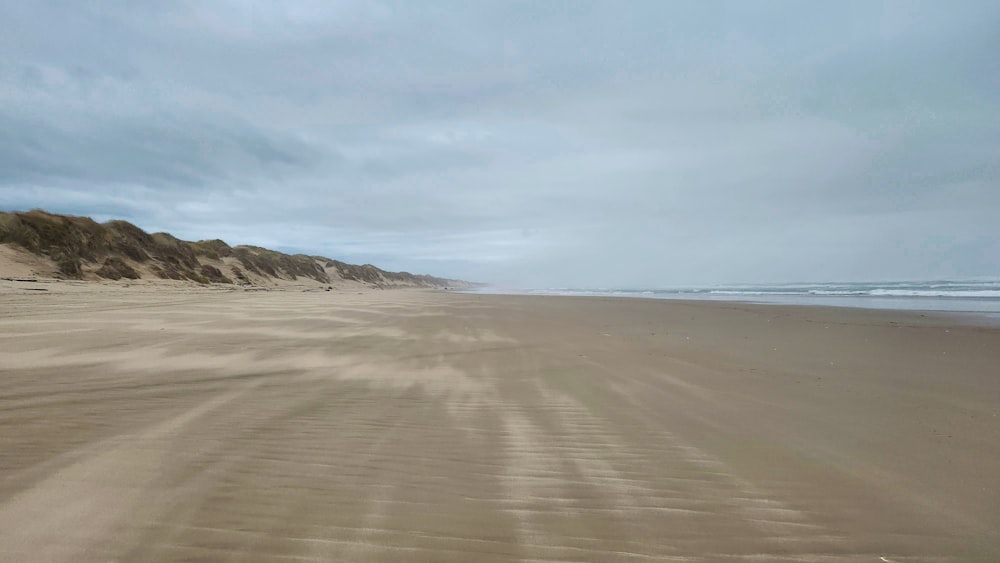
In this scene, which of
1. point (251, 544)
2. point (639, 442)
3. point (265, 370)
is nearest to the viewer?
point (251, 544)

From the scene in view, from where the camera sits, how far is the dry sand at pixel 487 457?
2.10m

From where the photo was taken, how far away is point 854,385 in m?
5.22

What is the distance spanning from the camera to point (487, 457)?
122 inches

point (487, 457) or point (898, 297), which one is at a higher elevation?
point (898, 297)

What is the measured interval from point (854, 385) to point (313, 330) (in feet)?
29.6

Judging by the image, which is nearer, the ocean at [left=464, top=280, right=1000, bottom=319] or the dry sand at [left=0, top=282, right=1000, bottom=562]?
the dry sand at [left=0, top=282, right=1000, bottom=562]

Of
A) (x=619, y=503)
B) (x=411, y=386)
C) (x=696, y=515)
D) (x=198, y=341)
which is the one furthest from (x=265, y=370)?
(x=696, y=515)

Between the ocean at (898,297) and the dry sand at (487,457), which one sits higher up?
the ocean at (898,297)

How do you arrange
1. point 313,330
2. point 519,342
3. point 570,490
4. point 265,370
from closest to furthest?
point 570,490 < point 265,370 < point 519,342 < point 313,330

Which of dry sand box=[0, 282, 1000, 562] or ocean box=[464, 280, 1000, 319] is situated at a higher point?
ocean box=[464, 280, 1000, 319]

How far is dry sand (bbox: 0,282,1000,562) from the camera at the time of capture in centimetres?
210

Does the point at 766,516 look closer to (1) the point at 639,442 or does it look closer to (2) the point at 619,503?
(2) the point at 619,503

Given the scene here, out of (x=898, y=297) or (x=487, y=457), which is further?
(x=898, y=297)

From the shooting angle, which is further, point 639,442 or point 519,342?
point 519,342
